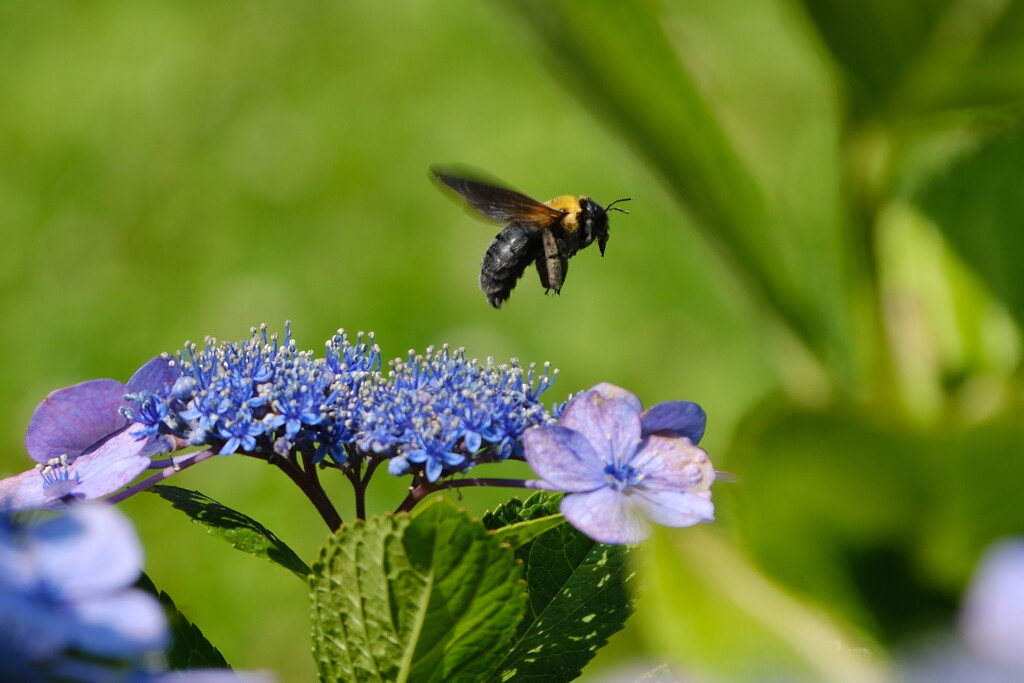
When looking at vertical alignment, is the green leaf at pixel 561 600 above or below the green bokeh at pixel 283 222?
below

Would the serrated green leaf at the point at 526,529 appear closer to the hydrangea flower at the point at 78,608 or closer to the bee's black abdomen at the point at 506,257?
the hydrangea flower at the point at 78,608

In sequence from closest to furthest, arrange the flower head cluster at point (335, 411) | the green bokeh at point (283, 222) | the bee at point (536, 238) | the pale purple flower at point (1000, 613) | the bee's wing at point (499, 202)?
the pale purple flower at point (1000, 613) → the flower head cluster at point (335, 411) → the bee's wing at point (499, 202) → the bee at point (536, 238) → the green bokeh at point (283, 222)

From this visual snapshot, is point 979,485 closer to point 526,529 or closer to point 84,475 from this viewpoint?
point 526,529

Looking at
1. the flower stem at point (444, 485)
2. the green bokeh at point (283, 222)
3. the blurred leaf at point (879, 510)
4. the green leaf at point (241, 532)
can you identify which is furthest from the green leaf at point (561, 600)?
the green bokeh at point (283, 222)

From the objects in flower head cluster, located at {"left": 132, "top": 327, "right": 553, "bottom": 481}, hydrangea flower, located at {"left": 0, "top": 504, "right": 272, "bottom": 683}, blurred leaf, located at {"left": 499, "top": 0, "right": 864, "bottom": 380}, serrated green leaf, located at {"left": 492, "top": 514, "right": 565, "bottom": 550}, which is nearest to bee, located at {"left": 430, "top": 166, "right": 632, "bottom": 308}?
blurred leaf, located at {"left": 499, "top": 0, "right": 864, "bottom": 380}

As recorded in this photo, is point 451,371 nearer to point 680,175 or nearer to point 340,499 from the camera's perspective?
point 680,175

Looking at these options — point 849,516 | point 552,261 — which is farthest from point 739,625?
point 552,261

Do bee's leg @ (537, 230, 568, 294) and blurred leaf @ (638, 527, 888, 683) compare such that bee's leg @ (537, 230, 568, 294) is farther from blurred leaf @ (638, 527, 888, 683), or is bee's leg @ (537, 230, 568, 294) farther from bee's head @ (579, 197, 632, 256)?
blurred leaf @ (638, 527, 888, 683)
